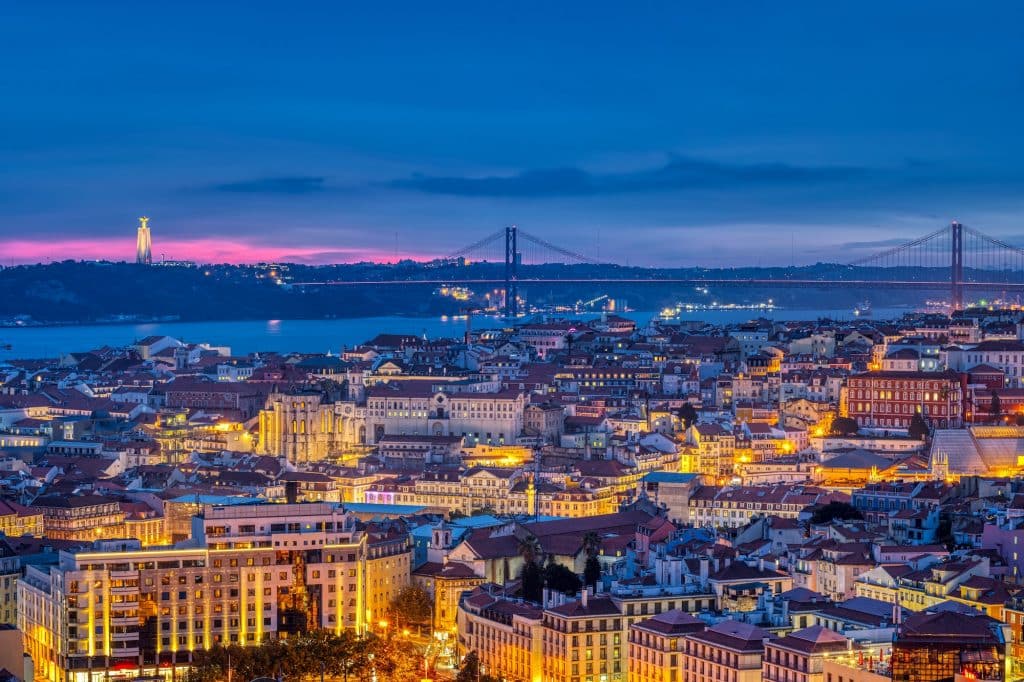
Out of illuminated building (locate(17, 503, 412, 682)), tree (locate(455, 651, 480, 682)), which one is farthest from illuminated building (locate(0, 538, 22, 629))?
tree (locate(455, 651, 480, 682))

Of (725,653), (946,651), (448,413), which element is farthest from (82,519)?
(946,651)

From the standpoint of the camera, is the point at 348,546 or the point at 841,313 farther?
the point at 841,313

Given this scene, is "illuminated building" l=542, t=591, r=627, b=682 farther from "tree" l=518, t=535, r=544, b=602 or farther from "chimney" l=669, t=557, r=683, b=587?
"tree" l=518, t=535, r=544, b=602

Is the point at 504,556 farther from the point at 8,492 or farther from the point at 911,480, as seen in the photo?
the point at 8,492

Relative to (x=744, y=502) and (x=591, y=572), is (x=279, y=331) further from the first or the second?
(x=591, y=572)

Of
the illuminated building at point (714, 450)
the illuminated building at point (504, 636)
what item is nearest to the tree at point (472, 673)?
the illuminated building at point (504, 636)

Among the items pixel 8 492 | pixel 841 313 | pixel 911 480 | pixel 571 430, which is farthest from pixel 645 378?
pixel 841 313
